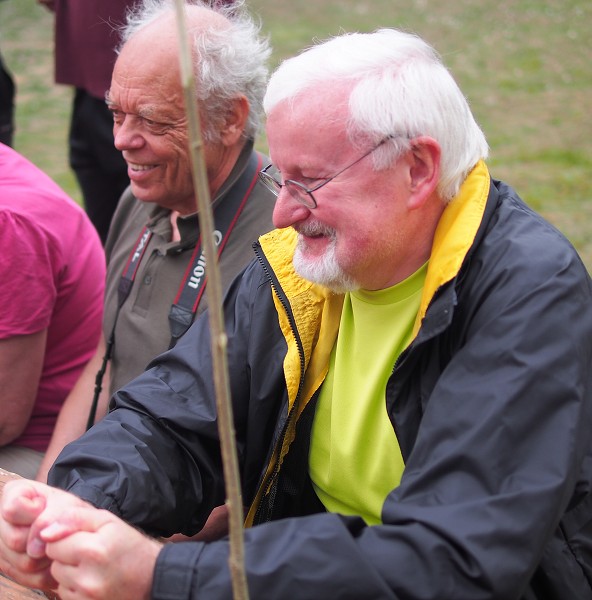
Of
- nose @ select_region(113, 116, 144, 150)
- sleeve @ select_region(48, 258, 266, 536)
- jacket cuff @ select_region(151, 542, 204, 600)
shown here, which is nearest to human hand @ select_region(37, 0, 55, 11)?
nose @ select_region(113, 116, 144, 150)

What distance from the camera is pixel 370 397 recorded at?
6.70ft

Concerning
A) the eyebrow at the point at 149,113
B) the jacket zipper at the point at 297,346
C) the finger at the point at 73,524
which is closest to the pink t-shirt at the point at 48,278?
the eyebrow at the point at 149,113

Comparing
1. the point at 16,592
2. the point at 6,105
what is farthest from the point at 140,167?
the point at 6,105

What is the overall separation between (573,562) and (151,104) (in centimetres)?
177

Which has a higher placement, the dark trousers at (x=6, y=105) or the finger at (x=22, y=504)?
the finger at (x=22, y=504)

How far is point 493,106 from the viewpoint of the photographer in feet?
30.4

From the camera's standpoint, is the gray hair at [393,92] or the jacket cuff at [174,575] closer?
the jacket cuff at [174,575]

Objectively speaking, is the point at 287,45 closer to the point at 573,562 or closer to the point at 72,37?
the point at 72,37

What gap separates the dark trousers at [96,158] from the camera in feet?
14.5

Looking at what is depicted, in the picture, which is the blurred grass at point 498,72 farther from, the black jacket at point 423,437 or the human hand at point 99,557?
the human hand at point 99,557

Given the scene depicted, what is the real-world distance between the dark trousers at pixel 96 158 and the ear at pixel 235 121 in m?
1.59

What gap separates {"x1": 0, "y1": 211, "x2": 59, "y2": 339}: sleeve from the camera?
2635mm

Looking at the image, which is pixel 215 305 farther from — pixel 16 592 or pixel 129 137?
pixel 129 137

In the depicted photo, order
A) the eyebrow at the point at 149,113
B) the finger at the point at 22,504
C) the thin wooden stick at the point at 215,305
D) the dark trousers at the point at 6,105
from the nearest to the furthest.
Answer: the thin wooden stick at the point at 215,305 < the finger at the point at 22,504 < the eyebrow at the point at 149,113 < the dark trousers at the point at 6,105
